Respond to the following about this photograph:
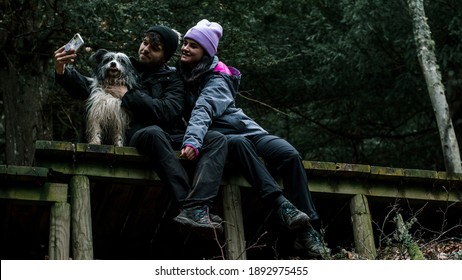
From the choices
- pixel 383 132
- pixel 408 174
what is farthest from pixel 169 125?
pixel 383 132

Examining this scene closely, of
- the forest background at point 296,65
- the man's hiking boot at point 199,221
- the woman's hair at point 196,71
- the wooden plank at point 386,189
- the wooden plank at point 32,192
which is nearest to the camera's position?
the man's hiking boot at point 199,221

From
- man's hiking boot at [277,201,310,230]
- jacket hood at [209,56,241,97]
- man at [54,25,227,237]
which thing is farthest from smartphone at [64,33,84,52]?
man's hiking boot at [277,201,310,230]

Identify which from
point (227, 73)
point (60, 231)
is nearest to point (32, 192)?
point (60, 231)

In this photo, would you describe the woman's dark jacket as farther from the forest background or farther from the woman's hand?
the forest background

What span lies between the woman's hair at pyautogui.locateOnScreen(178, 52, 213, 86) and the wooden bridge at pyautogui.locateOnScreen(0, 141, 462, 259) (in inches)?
33.1

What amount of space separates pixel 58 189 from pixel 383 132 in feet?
34.7

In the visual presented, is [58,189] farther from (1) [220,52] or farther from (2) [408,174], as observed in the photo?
(1) [220,52]

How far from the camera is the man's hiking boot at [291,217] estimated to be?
6980 mm

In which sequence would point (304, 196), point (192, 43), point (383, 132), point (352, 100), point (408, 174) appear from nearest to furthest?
point (304, 196) < point (192, 43) < point (408, 174) < point (352, 100) < point (383, 132)

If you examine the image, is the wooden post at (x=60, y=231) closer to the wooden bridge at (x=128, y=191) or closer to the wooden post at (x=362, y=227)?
the wooden bridge at (x=128, y=191)

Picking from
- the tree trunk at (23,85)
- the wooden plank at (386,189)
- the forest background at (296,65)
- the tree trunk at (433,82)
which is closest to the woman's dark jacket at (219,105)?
the wooden plank at (386,189)

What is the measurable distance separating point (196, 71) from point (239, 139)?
2.64 ft

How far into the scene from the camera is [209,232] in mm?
6762

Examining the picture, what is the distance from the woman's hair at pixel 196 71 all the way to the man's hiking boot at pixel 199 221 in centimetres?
140
